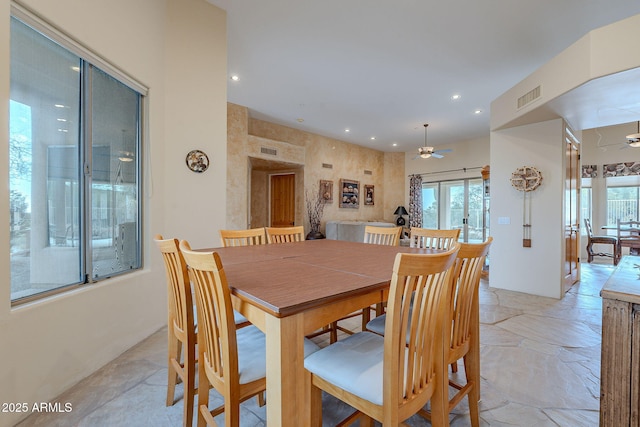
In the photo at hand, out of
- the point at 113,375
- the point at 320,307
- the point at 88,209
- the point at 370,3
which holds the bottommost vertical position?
the point at 113,375

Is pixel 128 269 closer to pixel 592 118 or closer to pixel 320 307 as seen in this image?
pixel 320 307

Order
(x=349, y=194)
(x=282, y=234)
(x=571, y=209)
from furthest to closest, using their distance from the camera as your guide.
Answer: (x=349, y=194), (x=571, y=209), (x=282, y=234)

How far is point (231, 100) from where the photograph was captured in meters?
5.26

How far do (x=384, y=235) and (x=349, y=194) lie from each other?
5.25 m

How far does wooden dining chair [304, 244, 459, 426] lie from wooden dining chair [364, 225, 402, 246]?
1.67 metres

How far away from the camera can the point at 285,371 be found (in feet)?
2.93

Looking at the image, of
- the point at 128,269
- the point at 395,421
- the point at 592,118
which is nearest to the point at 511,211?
the point at 592,118

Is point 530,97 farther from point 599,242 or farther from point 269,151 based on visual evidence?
point 599,242

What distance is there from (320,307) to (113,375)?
1.88 m

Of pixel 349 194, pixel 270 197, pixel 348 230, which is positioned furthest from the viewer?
pixel 349 194

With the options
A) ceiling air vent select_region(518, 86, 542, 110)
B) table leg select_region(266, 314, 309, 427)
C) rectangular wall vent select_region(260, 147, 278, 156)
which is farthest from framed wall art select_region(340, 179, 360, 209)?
table leg select_region(266, 314, 309, 427)

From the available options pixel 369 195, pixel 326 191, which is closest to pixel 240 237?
pixel 326 191

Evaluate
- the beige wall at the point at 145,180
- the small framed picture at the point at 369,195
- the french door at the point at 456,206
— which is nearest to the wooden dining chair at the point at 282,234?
the beige wall at the point at 145,180

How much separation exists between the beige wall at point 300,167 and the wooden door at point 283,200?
0.64ft
